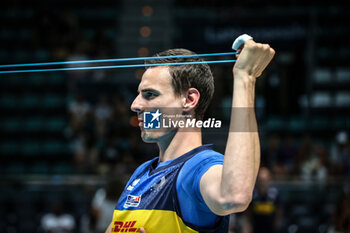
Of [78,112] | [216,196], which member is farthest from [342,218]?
[78,112]

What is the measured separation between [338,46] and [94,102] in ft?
18.8

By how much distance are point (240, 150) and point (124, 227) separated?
659 mm

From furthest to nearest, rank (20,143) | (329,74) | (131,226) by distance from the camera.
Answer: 1. (329,74)
2. (20,143)
3. (131,226)

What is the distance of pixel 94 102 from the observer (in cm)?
957

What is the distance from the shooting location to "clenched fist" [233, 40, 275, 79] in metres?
1.62

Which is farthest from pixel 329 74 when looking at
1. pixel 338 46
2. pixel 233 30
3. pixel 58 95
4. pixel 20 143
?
pixel 20 143

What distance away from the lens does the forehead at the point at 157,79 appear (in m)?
1.96

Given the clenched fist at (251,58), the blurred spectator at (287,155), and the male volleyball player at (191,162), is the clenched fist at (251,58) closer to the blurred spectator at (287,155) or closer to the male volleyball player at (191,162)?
the male volleyball player at (191,162)

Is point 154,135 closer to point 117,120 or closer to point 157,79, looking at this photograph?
point 157,79

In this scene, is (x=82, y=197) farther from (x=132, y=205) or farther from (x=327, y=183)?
(x=132, y=205)

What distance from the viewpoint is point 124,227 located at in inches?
78.2

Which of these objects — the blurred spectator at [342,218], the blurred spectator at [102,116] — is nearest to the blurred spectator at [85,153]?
the blurred spectator at [102,116]

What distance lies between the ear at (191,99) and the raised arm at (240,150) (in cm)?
33

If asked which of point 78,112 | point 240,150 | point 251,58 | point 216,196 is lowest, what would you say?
point 78,112
